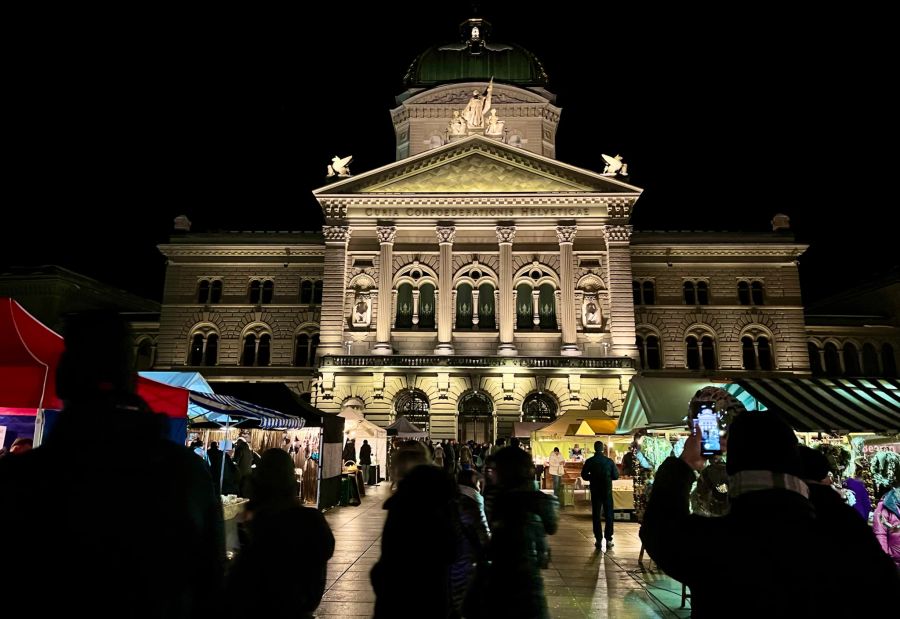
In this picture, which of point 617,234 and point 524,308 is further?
point 524,308

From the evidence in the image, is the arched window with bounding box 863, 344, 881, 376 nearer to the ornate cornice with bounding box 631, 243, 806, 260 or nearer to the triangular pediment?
the ornate cornice with bounding box 631, 243, 806, 260

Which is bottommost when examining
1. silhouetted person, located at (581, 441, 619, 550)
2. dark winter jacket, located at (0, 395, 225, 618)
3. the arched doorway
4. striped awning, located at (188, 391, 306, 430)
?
silhouetted person, located at (581, 441, 619, 550)

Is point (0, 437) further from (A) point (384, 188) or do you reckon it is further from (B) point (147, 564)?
(A) point (384, 188)

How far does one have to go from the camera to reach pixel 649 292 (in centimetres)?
4159

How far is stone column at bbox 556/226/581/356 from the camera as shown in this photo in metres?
35.7

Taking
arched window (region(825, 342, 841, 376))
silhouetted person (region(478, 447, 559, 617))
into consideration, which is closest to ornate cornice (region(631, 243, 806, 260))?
arched window (region(825, 342, 841, 376))

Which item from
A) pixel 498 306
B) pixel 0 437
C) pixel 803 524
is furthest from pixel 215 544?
pixel 498 306

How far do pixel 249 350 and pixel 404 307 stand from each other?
11.4m

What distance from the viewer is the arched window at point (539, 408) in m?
35.0

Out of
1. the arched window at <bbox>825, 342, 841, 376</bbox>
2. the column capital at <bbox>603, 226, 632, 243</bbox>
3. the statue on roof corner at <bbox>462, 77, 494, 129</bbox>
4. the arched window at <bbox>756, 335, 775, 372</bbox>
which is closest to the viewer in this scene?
the column capital at <bbox>603, 226, 632, 243</bbox>

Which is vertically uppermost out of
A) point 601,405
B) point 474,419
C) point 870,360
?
point 870,360

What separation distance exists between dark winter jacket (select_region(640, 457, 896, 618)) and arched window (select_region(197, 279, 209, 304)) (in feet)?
140

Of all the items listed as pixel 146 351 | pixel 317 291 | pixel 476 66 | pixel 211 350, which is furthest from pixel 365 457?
pixel 476 66

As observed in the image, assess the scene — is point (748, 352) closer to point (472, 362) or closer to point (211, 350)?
point (472, 362)
